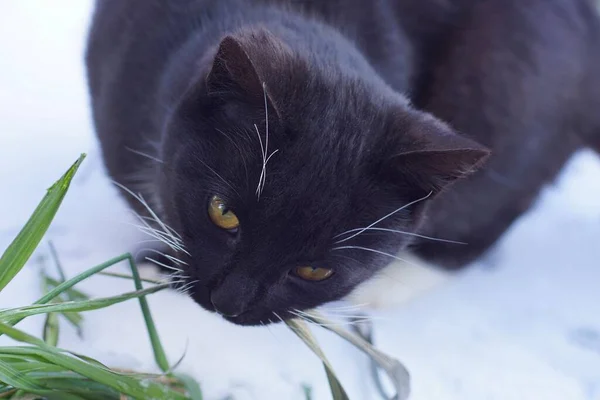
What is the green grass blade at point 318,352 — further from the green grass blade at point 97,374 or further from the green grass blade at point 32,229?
the green grass blade at point 32,229

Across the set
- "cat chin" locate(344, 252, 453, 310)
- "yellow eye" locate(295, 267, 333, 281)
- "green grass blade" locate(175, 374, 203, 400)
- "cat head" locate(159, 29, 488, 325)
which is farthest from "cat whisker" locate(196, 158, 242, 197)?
"cat chin" locate(344, 252, 453, 310)

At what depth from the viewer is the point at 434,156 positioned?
677mm

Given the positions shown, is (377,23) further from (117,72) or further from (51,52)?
(51,52)

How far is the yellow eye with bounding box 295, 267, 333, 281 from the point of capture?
2.50 feet

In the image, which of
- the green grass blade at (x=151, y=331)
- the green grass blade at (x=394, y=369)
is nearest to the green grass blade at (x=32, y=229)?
the green grass blade at (x=151, y=331)

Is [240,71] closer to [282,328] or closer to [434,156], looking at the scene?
[434,156]

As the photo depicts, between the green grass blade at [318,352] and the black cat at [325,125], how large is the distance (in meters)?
0.06

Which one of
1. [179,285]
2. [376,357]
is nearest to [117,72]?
[179,285]

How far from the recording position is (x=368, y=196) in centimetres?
74

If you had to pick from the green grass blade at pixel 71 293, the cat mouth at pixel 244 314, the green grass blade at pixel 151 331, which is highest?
the cat mouth at pixel 244 314

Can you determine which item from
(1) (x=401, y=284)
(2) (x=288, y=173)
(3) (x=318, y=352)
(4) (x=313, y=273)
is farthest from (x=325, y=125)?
(1) (x=401, y=284)

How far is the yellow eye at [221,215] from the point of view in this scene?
2.38 feet

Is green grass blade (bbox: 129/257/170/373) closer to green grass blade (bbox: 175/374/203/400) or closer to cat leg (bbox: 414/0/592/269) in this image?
green grass blade (bbox: 175/374/203/400)

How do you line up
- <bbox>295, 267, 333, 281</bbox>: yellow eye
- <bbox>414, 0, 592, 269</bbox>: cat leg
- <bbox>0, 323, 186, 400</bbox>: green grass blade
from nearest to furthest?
<bbox>0, 323, 186, 400</bbox>: green grass blade < <bbox>295, 267, 333, 281</bbox>: yellow eye < <bbox>414, 0, 592, 269</bbox>: cat leg
